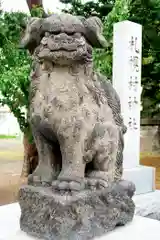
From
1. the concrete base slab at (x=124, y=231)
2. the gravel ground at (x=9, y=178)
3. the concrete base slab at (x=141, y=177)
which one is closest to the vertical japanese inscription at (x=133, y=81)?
the concrete base slab at (x=141, y=177)

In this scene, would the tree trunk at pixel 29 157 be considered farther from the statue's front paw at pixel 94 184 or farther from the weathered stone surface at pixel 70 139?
the statue's front paw at pixel 94 184

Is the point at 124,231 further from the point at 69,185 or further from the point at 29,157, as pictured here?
the point at 29,157

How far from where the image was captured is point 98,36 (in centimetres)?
158

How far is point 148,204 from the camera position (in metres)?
3.75

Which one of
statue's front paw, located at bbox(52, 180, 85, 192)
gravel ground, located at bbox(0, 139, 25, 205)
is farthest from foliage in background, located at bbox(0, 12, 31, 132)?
statue's front paw, located at bbox(52, 180, 85, 192)

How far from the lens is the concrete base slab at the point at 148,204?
10.8ft

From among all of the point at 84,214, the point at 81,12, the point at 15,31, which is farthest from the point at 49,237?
the point at 81,12

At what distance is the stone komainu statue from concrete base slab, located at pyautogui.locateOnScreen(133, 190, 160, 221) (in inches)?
67.1

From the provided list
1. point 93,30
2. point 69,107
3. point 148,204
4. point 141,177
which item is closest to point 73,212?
point 69,107

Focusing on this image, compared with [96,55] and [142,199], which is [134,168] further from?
[96,55]

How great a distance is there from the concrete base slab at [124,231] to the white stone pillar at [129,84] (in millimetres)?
2253

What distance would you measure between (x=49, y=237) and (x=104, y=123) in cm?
59

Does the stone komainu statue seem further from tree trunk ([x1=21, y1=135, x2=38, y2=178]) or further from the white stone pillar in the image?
tree trunk ([x1=21, y1=135, x2=38, y2=178])

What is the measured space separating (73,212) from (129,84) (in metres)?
2.83
